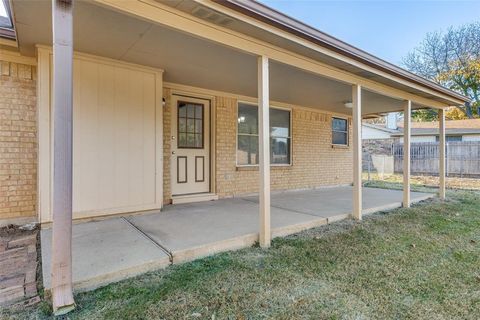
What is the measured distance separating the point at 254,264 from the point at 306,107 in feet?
19.1

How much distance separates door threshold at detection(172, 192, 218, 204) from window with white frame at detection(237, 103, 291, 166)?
1067 mm

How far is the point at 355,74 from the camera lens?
4.55m

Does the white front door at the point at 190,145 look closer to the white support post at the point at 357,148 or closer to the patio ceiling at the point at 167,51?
the patio ceiling at the point at 167,51

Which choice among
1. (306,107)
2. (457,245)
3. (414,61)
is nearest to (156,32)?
(457,245)

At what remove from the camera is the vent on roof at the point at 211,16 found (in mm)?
2613

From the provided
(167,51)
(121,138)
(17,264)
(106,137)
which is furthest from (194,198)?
(17,264)

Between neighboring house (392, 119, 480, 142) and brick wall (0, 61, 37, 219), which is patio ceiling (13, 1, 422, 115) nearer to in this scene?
brick wall (0, 61, 37, 219)

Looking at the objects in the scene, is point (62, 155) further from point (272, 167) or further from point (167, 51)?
point (272, 167)

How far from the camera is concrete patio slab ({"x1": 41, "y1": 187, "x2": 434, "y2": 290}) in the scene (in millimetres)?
2475

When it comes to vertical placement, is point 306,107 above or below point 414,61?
below

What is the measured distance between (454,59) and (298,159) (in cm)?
2020

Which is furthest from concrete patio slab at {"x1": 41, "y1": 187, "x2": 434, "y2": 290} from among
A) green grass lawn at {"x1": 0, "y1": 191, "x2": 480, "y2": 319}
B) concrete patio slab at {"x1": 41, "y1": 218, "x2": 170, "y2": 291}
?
green grass lawn at {"x1": 0, "y1": 191, "x2": 480, "y2": 319}

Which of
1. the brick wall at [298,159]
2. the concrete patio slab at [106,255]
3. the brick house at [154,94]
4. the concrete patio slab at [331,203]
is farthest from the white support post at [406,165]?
the concrete patio slab at [106,255]

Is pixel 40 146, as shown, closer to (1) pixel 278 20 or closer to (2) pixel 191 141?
(2) pixel 191 141
